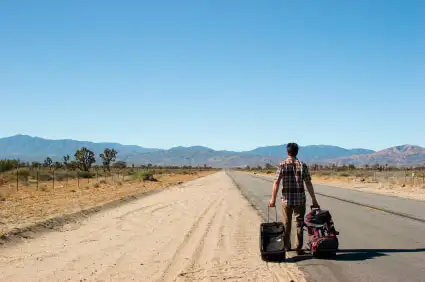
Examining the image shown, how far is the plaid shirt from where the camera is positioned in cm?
947

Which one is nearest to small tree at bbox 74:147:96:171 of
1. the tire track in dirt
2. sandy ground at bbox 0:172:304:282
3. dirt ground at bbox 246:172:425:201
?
dirt ground at bbox 246:172:425:201

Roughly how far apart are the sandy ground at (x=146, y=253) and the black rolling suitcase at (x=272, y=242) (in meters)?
0.20

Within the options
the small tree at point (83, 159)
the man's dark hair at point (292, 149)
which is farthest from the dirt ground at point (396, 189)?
the small tree at point (83, 159)

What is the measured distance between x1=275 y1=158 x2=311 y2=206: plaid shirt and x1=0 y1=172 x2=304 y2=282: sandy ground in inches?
50.9

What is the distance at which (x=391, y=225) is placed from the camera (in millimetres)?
14008

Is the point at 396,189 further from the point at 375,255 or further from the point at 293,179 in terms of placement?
the point at 293,179

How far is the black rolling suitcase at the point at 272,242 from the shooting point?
9.20 metres

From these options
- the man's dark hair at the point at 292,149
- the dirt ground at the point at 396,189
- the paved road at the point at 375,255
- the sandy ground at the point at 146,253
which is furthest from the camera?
the dirt ground at the point at 396,189

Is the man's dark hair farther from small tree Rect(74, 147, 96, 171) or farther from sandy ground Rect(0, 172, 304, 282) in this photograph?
small tree Rect(74, 147, 96, 171)

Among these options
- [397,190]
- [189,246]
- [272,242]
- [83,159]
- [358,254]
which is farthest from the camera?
[83,159]

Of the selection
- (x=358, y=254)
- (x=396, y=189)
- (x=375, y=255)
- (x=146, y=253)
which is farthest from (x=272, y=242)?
(x=396, y=189)

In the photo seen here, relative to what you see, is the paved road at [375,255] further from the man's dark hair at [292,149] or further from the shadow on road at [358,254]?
the man's dark hair at [292,149]

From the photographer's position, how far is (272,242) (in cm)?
936

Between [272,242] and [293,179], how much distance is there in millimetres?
1256
